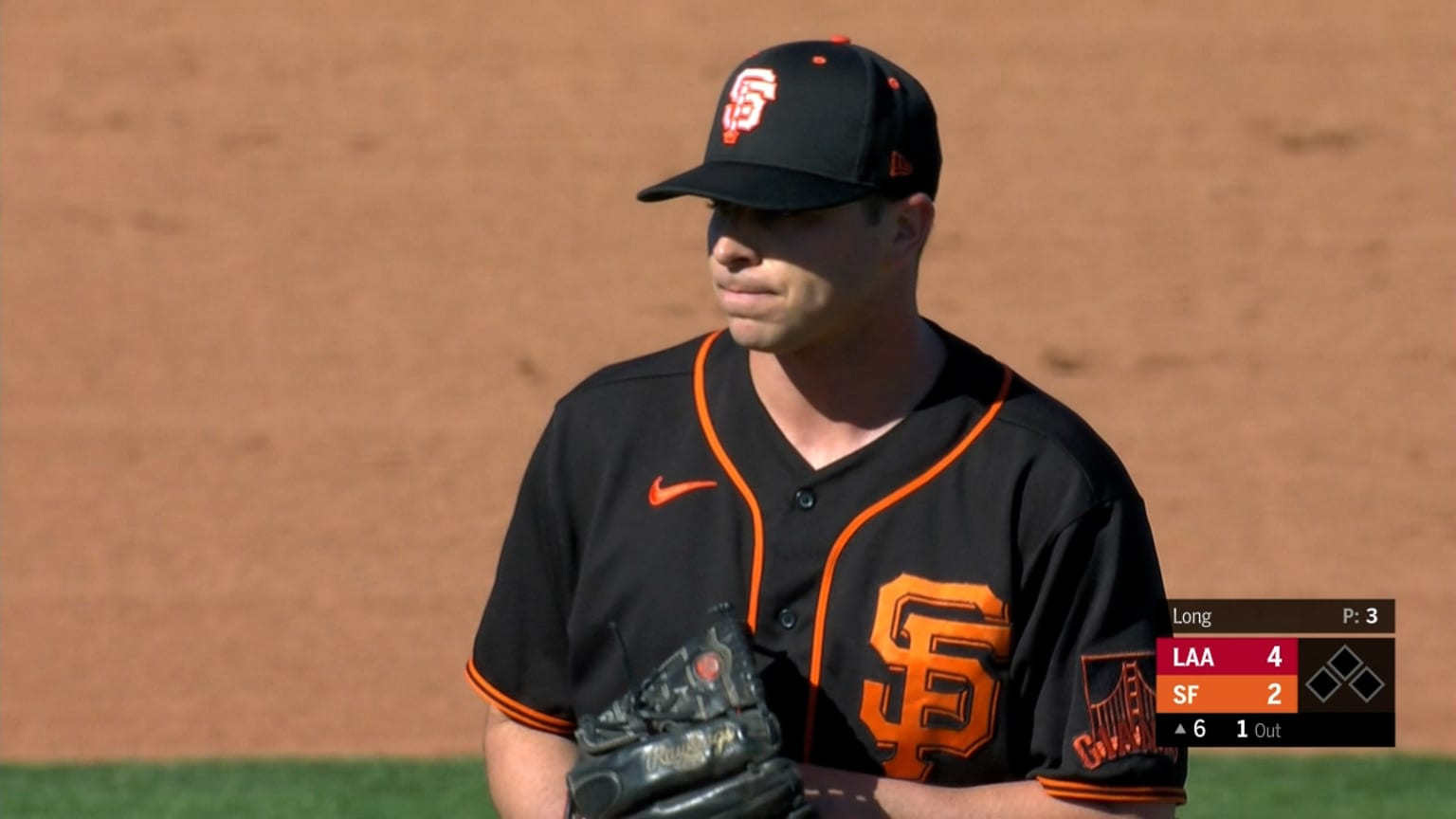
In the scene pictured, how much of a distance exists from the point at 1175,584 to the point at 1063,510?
246 inches

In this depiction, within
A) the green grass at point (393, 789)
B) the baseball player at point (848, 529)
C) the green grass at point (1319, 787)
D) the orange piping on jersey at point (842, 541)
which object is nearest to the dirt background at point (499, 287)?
the green grass at point (393, 789)

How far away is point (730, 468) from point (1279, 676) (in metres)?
0.91

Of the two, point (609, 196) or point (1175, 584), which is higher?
point (609, 196)

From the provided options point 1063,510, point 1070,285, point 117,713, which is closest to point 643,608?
point 1063,510

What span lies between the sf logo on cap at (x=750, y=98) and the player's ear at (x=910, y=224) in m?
0.17

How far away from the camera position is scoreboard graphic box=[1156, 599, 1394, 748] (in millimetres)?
2717

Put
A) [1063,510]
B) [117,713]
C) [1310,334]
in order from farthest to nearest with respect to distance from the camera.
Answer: [1310,334], [117,713], [1063,510]

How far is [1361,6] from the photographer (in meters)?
9.34

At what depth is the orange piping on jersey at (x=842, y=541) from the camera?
94.6 inches

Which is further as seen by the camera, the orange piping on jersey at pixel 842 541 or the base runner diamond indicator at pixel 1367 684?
the base runner diamond indicator at pixel 1367 684

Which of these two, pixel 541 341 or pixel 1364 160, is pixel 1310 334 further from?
pixel 541 341

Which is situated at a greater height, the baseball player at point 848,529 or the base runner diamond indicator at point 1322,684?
the baseball player at point 848,529

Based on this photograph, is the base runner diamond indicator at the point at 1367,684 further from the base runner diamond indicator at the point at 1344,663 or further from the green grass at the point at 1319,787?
the green grass at the point at 1319,787

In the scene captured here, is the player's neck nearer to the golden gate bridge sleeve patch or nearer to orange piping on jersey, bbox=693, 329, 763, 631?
orange piping on jersey, bbox=693, 329, 763, 631
